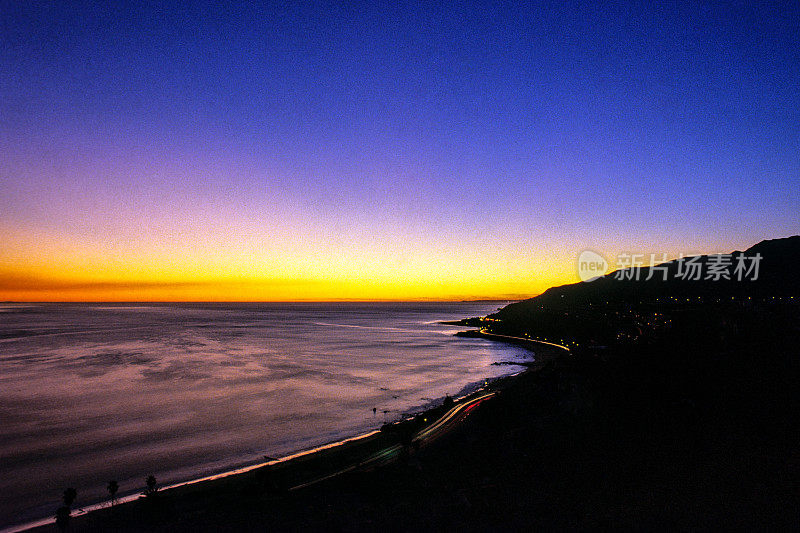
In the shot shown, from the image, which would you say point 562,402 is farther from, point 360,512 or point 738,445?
point 360,512

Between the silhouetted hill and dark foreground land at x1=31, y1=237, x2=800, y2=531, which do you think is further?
the silhouetted hill

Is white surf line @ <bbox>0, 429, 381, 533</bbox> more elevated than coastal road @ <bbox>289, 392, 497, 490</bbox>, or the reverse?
coastal road @ <bbox>289, 392, 497, 490</bbox>

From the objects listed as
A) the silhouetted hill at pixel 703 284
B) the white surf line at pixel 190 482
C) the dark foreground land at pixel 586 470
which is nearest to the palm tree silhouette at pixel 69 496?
the dark foreground land at pixel 586 470

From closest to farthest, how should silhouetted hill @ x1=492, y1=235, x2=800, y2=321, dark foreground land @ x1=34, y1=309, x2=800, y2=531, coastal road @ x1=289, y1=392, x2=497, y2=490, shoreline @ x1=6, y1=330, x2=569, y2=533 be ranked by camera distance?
dark foreground land @ x1=34, y1=309, x2=800, y2=531, shoreline @ x1=6, y1=330, x2=569, y2=533, coastal road @ x1=289, y1=392, x2=497, y2=490, silhouetted hill @ x1=492, y1=235, x2=800, y2=321

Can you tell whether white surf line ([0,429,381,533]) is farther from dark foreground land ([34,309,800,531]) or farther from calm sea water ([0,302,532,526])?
dark foreground land ([34,309,800,531])

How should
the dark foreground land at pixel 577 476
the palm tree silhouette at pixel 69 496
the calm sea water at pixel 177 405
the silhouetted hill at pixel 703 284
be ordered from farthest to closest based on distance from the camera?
the silhouetted hill at pixel 703 284, the calm sea water at pixel 177 405, the palm tree silhouette at pixel 69 496, the dark foreground land at pixel 577 476

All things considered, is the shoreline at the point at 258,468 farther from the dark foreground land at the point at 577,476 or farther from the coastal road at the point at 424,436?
the dark foreground land at the point at 577,476

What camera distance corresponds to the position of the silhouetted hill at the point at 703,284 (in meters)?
108

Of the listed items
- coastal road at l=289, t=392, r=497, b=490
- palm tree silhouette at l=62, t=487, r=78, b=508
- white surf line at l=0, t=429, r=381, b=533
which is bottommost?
white surf line at l=0, t=429, r=381, b=533

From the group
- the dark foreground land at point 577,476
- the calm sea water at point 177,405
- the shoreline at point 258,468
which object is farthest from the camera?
the calm sea water at point 177,405

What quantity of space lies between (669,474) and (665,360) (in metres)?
15.2

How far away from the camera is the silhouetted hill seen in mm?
108500

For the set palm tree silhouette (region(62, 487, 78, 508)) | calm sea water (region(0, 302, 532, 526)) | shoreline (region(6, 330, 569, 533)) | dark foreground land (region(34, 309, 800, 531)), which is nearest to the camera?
dark foreground land (region(34, 309, 800, 531))

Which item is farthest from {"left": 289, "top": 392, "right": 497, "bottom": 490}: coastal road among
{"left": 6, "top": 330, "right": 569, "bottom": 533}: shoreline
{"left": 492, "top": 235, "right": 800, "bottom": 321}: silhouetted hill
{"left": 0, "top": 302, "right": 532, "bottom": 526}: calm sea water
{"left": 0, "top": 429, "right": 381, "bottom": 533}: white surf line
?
{"left": 492, "top": 235, "right": 800, "bottom": 321}: silhouetted hill
